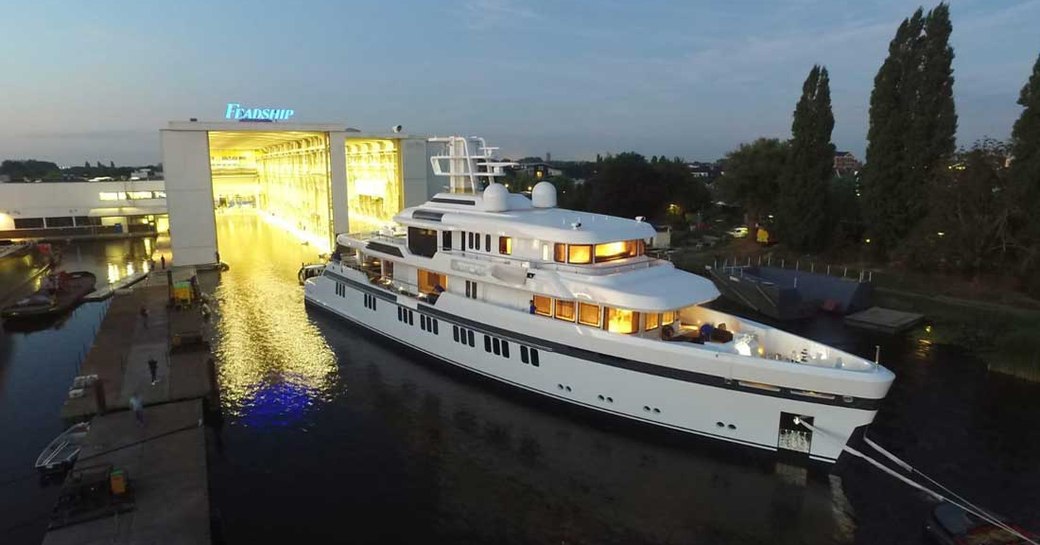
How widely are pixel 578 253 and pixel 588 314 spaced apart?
227 cm

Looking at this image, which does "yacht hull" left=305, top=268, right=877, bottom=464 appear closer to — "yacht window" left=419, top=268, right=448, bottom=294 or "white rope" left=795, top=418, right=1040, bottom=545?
"white rope" left=795, top=418, right=1040, bottom=545

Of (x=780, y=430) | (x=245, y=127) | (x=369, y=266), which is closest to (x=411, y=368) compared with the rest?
(x=369, y=266)

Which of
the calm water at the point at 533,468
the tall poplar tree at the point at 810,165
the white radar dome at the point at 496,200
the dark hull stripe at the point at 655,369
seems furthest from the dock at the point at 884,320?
the white radar dome at the point at 496,200

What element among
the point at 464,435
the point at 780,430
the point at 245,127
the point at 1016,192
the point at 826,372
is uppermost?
the point at 245,127

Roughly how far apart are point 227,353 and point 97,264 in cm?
3165

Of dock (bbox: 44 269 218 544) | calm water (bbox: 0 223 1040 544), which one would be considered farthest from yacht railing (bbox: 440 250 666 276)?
dock (bbox: 44 269 218 544)

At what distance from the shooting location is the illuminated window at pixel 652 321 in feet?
62.4

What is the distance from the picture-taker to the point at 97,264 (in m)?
47.2

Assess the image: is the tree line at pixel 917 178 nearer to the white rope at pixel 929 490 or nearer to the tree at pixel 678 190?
the tree at pixel 678 190

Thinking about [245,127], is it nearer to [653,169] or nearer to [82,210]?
[82,210]

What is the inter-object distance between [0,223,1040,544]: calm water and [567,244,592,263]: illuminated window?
16.8 feet

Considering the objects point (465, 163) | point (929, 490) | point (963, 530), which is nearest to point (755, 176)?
point (465, 163)

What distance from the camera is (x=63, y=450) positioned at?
639 inches

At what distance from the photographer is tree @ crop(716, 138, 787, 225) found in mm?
46688
